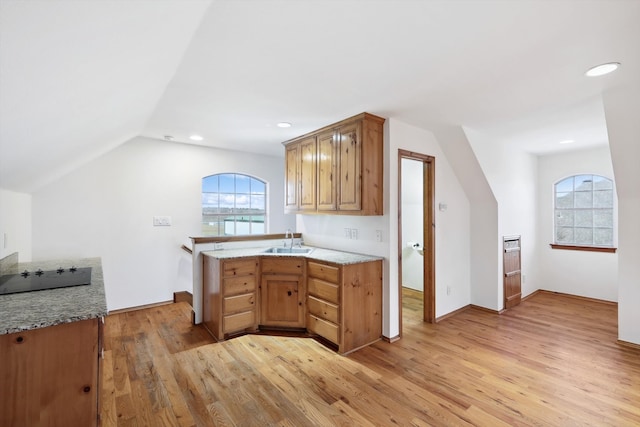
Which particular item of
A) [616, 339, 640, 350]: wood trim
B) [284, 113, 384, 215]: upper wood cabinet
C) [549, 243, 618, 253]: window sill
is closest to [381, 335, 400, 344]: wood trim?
[284, 113, 384, 215]: upper wood cabinet

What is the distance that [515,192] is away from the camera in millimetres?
4449

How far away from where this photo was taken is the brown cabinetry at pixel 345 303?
2828mm

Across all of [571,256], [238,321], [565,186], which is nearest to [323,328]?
[238,321]

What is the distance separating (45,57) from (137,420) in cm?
211

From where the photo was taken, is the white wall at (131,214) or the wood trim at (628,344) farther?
the white wall at (131,214)

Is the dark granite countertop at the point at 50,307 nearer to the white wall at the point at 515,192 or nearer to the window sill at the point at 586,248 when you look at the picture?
the white wall at the point at 515,192

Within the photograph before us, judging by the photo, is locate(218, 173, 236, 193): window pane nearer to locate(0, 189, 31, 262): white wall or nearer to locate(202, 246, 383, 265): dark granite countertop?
locate(202, 246, 383, 265): dark granite countertop

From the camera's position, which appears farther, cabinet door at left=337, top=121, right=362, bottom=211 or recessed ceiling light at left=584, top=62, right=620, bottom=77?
cabinet door at left=337, top=121, right=362, bottom=211

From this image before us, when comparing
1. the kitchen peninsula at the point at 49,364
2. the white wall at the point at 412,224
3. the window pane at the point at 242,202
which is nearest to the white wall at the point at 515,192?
the white wall at the point at 412,224

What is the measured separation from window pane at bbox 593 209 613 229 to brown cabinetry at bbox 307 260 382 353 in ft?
13.2

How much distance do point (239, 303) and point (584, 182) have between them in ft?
18.3

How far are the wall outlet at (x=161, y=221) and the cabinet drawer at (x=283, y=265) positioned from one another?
1.83m

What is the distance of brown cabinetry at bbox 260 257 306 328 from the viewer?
3.27 metres

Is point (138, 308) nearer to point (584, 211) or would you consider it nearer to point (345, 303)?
point (345, 303)
